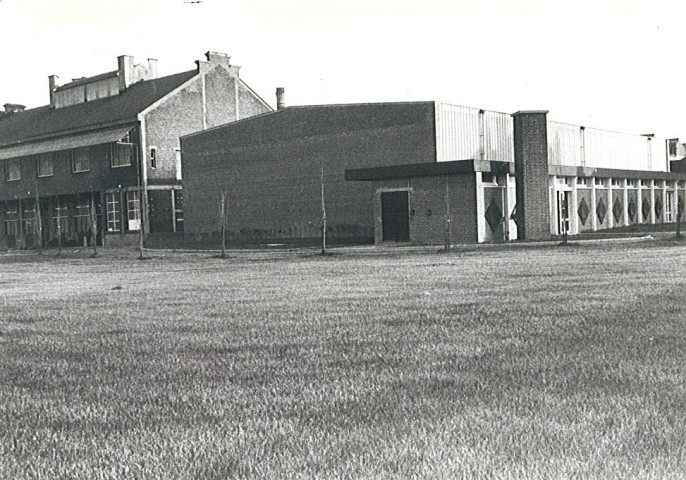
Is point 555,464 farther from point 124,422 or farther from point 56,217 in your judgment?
point 56,217

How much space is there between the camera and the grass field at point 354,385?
15.2ft

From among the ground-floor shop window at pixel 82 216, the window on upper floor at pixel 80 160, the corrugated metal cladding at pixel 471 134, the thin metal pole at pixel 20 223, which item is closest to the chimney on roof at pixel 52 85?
the thin metal pole at pixel 20 223

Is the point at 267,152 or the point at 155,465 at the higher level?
the point at 267,152

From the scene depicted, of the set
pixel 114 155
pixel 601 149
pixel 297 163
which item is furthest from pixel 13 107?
pixel 601 149

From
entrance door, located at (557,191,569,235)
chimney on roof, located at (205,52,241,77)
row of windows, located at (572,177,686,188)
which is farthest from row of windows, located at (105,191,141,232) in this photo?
row of windows, located at (572,177,686,188)

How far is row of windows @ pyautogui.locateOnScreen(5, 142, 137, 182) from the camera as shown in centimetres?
4972

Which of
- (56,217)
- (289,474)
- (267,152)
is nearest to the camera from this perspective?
(289,474)

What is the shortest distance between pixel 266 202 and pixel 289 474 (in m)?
40.9

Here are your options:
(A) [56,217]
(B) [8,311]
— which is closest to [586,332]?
(B) [8,311]

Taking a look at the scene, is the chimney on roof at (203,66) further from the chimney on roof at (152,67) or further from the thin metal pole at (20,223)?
the thin metal pole at (20,223)

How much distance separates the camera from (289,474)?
14.4ft

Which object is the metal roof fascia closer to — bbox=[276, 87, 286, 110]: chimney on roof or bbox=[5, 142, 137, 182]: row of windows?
bbox=[5, 142, 137, 182]: row of windows

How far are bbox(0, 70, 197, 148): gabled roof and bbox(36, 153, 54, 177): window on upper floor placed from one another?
4.07 ft

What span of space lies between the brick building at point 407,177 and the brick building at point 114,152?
203 cm
